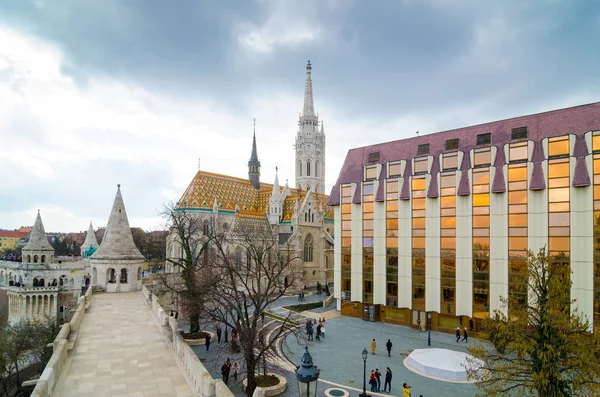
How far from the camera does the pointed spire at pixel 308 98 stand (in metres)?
78.8

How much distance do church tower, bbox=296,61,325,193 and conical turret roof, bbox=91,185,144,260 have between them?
46.8 metres

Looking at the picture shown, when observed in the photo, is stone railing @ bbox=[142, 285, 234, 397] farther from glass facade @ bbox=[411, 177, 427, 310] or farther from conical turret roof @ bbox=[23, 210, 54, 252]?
conical turret roof @ bbox=[23, 210, 54, 252]

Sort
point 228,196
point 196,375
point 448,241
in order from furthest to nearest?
point 228,196 < point 448,241 < point 196,375

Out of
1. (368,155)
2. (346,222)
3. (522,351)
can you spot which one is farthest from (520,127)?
(522,351)

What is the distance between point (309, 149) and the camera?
78000mm

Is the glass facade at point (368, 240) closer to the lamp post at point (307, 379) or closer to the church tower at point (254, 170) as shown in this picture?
the lamp post at point (307, 379)

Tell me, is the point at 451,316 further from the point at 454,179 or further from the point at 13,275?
the point at 13,275

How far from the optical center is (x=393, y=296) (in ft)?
109

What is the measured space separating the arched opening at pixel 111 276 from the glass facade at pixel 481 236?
28.6 meters

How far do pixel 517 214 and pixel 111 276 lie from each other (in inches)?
1256

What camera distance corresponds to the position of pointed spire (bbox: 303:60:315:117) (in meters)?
78.8

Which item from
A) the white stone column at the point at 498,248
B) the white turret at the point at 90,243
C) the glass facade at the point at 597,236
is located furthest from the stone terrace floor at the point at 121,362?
the white turret at the point at 90,243

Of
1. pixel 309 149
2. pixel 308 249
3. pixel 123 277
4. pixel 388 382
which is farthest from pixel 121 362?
pixel 309 149

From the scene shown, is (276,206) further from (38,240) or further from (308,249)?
(38,240)
